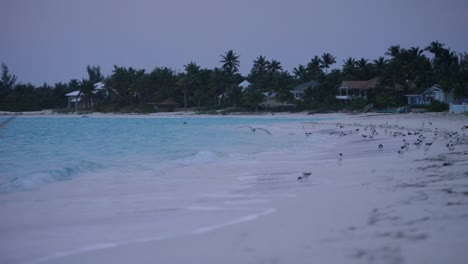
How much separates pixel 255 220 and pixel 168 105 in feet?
233

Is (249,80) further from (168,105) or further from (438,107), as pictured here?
(438,107)

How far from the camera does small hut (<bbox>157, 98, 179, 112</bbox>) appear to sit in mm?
75375

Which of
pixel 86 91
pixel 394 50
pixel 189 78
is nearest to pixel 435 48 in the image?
pixel 394 50

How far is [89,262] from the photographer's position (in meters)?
4.47

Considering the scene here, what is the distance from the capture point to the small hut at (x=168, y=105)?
2968 inches

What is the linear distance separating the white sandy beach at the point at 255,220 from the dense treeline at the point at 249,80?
42745mm

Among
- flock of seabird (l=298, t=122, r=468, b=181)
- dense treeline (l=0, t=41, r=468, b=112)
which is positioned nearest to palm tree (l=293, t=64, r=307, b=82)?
dense treeline (l=0, t=41, r=468, b=112)

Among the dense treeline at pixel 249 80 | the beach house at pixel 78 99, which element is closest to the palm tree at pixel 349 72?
the dense treeline at pixel 249 80

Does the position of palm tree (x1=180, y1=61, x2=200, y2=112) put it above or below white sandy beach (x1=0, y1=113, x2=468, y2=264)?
above

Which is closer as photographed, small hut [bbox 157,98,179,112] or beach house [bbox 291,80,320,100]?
beach house [bbox 291,80,320,100]

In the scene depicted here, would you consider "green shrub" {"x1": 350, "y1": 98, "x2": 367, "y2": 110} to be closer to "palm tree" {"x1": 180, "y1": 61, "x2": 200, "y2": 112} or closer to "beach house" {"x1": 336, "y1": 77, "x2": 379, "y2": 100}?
"beach house" {"x1": 336, "y1": 77, "x2": 379, "y2": 100}

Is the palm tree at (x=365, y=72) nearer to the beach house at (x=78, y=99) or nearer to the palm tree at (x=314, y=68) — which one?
the palm tree at (x=314, y=68)

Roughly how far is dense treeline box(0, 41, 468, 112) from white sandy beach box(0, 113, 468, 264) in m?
42.7

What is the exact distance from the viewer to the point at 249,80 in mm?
81750
